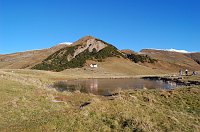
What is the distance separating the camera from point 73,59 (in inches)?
6457

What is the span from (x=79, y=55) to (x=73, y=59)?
29.0 feet

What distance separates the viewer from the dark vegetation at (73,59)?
152625 mm

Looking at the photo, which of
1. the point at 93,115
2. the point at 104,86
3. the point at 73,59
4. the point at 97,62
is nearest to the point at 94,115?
the point at 93,115

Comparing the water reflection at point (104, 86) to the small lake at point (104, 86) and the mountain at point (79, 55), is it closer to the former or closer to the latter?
the small lake at point (104, 86)

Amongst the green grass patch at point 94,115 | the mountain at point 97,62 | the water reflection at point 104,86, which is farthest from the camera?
the mountain at point 97,62

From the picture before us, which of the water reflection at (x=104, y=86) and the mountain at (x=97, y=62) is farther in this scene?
the mountain at (x=97, y=62)

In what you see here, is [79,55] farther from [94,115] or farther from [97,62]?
[94,115]

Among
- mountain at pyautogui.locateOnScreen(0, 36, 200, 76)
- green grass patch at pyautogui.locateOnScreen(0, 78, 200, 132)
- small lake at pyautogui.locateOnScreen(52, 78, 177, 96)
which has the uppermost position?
mountain at pyautogui.locateOnScreen(0, 36, 200, 76)

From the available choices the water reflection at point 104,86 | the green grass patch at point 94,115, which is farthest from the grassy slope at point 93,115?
the water reflection at point 104,86

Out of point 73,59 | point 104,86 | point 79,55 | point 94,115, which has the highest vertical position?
point 79,55

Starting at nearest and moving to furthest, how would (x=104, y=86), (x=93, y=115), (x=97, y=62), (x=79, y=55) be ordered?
(x=93, y=115) → (x=104, y=86) → (x=97, y=62) → (x=79, y=55)

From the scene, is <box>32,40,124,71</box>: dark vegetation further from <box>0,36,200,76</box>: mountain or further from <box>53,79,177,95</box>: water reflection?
<box>53,79,177,95</box>: water reflection

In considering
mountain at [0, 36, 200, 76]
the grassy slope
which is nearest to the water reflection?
the grassy slope

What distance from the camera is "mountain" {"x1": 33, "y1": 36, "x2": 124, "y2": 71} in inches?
6094
